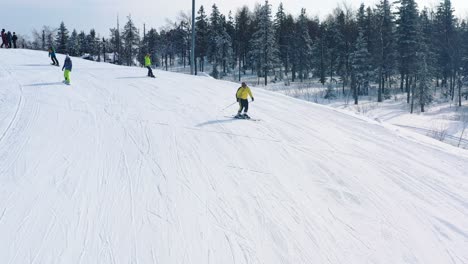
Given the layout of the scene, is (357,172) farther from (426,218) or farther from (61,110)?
(61,110)

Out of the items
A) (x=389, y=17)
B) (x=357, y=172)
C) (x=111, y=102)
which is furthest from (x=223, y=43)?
(x=357, y=172)

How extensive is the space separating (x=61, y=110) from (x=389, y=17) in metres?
48.5

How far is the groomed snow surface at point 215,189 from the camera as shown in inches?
262

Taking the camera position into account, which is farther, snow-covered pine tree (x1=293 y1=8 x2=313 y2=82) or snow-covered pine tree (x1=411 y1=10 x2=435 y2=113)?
snow-covered pine tree (x1=293 y1=8 x2=313 y2=82)

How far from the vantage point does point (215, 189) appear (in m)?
8.73

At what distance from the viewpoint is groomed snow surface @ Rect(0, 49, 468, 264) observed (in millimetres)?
6652

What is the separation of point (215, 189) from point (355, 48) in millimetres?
49603

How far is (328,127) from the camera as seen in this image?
1580 centimetres

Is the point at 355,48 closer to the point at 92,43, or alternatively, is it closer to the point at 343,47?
the point at 343,47

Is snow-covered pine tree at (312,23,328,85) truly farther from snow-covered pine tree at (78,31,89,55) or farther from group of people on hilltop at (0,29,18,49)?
snow-covered pine tree at (78,31,89,55)

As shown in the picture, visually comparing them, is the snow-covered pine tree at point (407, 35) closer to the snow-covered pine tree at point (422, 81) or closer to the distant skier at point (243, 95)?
the snow-covered pine tree at point (422, 81)

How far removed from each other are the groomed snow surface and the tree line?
→ 109ft

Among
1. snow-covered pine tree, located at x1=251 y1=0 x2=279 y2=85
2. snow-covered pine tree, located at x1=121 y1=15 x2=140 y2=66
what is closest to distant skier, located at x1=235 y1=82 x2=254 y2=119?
snow-covered pine tree, located at x1=251 y1=0 x2=279 y2=85

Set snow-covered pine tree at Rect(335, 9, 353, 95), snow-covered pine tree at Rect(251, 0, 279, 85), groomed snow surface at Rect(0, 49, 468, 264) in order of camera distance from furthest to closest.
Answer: snow-covered pine tree at Rect(251, 0, 279, 85), snow-covered pine tree at Rect(335, 9, 353, 95), groomed snow surface at Rect(0, 49, 468, 264)
